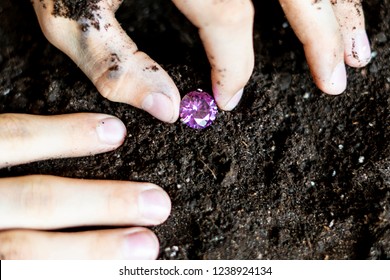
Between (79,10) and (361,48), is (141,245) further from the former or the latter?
(361,48)

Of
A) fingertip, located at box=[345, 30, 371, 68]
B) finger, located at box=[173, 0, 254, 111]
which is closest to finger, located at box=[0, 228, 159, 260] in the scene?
finger, located at box=[173, 0, 254, 111]

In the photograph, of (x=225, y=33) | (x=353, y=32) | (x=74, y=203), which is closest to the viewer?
(x=225, y=33)

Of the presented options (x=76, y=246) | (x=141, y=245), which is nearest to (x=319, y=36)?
(x=141, y=245)

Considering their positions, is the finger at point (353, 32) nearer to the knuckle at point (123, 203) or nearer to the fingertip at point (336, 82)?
the fingertip at point (336, 82)

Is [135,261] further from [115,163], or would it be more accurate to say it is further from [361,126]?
[361,126]

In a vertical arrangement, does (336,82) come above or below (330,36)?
below

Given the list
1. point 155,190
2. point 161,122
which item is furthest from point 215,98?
point 155,190
